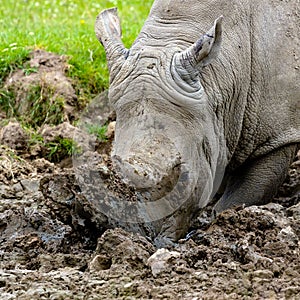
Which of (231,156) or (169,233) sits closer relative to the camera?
(169,233)

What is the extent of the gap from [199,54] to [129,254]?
1383 millimetres

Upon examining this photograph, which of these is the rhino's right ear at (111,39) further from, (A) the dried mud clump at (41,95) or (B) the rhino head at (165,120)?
(A) the dried mud clump at (41,95)

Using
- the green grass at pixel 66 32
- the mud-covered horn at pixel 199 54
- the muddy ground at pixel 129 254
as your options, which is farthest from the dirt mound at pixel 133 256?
the green grass at pixel 66 32

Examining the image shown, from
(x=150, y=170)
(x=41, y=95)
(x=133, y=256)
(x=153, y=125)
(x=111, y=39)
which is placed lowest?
(x=133, y=256)

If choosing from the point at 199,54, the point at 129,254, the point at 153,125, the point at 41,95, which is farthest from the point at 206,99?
the point at 41,95

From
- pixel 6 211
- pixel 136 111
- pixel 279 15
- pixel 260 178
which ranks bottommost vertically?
pixel 6 211

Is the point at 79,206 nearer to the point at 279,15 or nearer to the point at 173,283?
the point at 173,283

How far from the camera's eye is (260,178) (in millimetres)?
6168

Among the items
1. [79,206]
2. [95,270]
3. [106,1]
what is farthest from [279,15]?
[106,1]

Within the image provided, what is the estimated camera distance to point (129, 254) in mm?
4438

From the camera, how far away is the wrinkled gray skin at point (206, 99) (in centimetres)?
504

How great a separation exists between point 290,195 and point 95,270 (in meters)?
2.65

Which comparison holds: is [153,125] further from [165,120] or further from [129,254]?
[129,254]

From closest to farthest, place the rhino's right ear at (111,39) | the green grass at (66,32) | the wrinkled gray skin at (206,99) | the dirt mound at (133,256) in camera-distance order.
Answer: the dirt mound at (133,256) → the wrinkled gray skin at (206,99) → the rhino's right ear at (111,39) → the green grass at (66,32)
